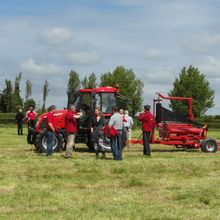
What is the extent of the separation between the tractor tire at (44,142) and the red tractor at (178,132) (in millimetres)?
4106

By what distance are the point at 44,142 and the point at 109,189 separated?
7.55 metres

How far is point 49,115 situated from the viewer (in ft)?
61.3

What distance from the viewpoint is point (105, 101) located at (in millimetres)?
21891

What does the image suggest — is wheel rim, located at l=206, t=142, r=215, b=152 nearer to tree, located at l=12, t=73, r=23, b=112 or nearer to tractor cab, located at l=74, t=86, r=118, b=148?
tractor cab, located at l=74, t=86, r=118, b=148

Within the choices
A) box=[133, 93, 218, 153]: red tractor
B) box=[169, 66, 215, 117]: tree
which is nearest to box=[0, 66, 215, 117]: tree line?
box=[169, 66, 215, 117]: tree

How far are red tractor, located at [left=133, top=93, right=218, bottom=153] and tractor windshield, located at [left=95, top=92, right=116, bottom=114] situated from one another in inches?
78.1

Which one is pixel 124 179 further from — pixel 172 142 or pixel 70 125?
pixel 172 142

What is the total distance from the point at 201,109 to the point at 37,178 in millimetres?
53491

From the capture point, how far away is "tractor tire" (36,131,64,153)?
20.4m

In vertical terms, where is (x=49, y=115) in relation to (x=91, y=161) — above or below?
above

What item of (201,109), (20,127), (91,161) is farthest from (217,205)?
(201,109)

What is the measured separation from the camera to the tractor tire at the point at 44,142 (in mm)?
20406

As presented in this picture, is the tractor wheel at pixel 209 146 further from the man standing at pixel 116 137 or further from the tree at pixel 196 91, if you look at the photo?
the tree at pixel 196 91

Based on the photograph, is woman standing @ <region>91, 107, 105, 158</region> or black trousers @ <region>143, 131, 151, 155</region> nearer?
woman standing @ <region>91, 107, 105, 158</region>
